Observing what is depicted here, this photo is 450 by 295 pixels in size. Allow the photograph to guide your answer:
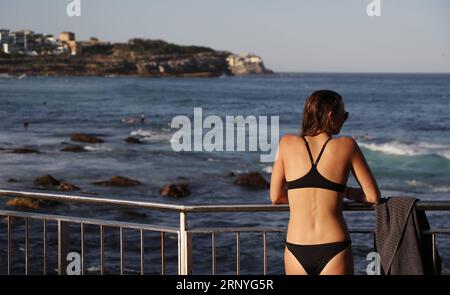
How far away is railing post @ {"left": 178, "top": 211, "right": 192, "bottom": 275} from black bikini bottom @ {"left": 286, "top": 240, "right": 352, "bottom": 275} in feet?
3.11

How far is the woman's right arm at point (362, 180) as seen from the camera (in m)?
4.19

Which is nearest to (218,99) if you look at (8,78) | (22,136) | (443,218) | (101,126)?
(101,126)

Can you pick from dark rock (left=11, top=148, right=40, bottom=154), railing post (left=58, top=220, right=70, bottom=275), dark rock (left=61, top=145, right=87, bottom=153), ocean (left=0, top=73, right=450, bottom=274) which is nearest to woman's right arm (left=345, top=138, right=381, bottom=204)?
ocean (left=0, top=73, right=450, bottom=274)

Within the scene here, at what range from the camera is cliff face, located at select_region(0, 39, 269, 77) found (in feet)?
505

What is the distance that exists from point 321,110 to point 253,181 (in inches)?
860

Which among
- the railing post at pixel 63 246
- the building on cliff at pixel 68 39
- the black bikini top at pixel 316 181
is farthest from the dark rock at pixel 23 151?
the building on cliff at pixel 68 39

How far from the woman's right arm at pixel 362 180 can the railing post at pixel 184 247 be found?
3.80 ft

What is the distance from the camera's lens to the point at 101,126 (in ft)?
190

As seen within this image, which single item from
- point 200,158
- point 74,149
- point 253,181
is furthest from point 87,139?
point 253,181

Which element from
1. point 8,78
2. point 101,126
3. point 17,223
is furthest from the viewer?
point 8,78

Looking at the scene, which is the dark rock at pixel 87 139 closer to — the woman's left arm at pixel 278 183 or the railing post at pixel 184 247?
the railing post at pixel 184 247

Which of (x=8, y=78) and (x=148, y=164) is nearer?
(x=148, y=164)
